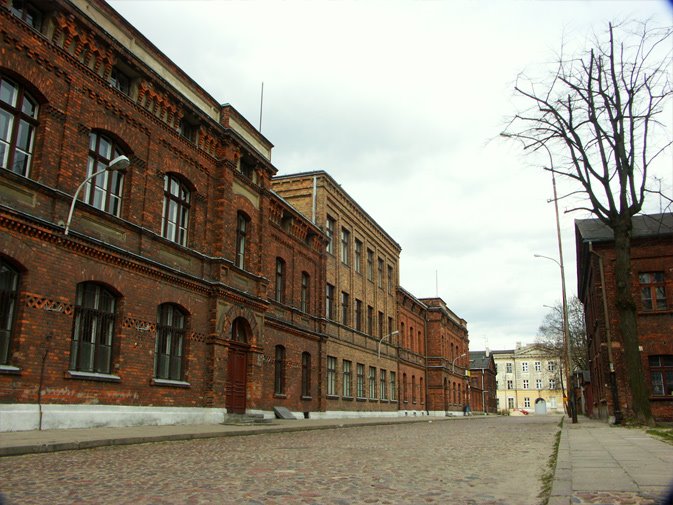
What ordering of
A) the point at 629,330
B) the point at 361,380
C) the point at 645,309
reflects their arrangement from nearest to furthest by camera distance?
the point at 629,330 → the point at 645,309 → the point at 361,380

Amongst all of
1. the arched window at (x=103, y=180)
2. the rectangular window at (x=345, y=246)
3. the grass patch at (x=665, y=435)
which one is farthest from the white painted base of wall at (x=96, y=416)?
the rectangular window at (x=345, y=246)

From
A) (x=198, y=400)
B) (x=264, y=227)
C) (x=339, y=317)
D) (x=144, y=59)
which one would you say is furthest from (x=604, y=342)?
(x=144, y=59)

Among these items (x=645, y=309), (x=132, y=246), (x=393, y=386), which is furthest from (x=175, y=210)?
(x=393, y=386)

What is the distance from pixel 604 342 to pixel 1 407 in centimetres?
2553

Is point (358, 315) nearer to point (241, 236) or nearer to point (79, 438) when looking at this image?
point (241, 236)

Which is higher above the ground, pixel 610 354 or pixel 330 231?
pixel 330 231

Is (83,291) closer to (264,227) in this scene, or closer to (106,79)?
(106,79)

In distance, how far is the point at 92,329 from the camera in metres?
15.1

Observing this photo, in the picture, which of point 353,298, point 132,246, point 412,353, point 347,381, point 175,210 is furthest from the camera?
point 412,353

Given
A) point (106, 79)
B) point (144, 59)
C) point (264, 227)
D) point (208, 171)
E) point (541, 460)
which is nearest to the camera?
point (541, 460)

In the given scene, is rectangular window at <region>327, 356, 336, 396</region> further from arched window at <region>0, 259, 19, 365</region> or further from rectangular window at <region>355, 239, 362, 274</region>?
arched window at <region>0, 259, 19, 365</region>

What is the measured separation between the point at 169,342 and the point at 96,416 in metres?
3.70

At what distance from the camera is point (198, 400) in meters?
18.9

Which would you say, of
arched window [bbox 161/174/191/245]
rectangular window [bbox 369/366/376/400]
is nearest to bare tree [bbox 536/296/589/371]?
rectangular window [bbox 369/366/376/400]
